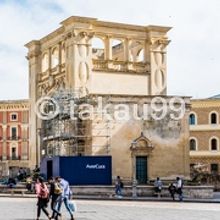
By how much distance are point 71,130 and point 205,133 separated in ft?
77.6

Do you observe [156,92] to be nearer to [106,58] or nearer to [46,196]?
[106,58]

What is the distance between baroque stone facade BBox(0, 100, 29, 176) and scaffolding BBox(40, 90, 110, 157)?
1336 inches

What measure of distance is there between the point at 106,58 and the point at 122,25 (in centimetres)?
280

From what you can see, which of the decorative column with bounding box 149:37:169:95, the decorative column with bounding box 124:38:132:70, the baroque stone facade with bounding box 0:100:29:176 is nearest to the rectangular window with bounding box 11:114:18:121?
the baroque stone facade with bounding box 0:100:29:176

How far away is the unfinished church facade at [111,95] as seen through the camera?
42062mm

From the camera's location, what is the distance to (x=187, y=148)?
43438 millimetres

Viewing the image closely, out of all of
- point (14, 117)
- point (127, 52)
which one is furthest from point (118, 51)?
point (14, 117)

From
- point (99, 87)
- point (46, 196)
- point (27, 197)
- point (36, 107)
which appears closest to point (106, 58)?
point (99, 87)

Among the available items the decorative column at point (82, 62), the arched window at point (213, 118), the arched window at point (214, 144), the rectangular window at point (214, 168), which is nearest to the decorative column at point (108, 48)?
the decorative column at point (82, 62)

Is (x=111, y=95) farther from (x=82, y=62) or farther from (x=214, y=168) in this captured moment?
(x=214, y=168)

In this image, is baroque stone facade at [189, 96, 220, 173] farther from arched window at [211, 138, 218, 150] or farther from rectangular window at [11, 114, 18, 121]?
rectangular window at [11, 114, 18, 121]

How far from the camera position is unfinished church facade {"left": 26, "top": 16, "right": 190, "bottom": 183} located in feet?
138

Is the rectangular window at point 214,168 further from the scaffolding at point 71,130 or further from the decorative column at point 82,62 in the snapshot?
the scaffolding at point 71,130

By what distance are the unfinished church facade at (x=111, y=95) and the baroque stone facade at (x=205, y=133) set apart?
41.4ft
